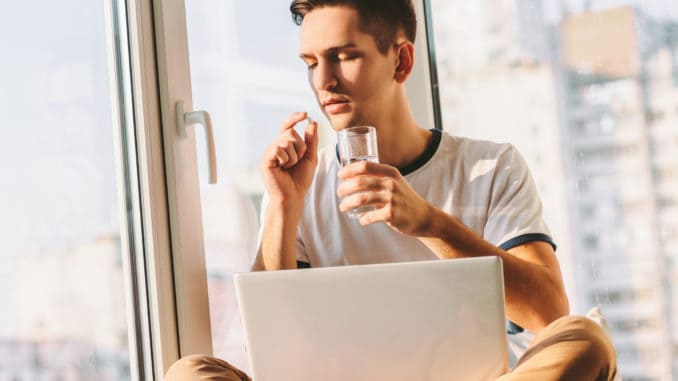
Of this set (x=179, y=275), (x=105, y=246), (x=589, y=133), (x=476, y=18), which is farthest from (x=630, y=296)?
(x=105, y=246)

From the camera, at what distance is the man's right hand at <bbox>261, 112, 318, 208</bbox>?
68.7 inches

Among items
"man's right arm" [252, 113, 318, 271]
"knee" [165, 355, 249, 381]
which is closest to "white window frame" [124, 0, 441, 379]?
"man's right arm" [252, 113, 318, 271]

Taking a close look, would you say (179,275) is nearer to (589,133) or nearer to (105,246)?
(105,246)

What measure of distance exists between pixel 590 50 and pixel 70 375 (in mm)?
1463

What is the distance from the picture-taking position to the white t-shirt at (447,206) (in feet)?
5.69

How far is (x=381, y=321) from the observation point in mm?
1110

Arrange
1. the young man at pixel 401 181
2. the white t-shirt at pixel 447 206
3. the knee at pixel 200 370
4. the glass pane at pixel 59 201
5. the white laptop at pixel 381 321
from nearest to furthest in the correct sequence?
1. the white laptop at pixel 381 321
2. the knee at pixel 200 370
3. the glass pane at pixel 59 201
4. the young man at pixel 401 181
5. the white t-shirt at pixel 447 206

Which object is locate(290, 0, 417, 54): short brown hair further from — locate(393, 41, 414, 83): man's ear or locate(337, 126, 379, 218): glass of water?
locate(337, 126, 379, 218): glass of water

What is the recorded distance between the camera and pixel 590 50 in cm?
209

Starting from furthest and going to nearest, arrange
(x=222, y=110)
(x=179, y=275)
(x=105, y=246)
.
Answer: (x=222, y=110), (x=179, y=275), (x=105, y=246)

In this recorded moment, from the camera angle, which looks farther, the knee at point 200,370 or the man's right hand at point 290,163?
the man's right hand at point 290,163

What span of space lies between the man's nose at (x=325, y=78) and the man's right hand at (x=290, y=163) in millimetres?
105

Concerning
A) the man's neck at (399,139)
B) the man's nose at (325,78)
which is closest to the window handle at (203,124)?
the man's nose at (325,78)

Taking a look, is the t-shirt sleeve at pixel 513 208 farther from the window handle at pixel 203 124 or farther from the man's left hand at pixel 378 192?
the window handle at pixel 203 124
